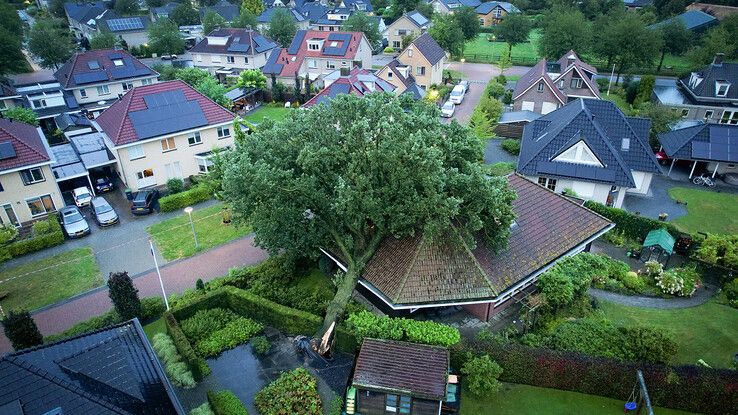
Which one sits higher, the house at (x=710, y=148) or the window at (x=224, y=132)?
the window at (x=224, y=132)

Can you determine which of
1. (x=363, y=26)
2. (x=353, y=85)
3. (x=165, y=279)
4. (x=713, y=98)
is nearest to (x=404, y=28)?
(x=363, y=26)

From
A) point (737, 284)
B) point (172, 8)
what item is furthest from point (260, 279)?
point (172, 8)

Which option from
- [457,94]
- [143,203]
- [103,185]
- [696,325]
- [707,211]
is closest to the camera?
[696,325]

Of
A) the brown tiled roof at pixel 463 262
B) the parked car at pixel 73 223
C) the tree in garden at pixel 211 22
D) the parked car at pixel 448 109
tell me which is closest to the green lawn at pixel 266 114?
the parked car at pixel 448 109

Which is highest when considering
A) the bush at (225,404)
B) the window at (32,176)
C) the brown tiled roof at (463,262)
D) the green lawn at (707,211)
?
the window at (32,176)

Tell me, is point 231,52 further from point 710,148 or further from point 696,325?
→ point 696,325

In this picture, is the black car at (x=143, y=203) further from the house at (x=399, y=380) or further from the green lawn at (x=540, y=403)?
the green lawn at (x=540, y=403)
